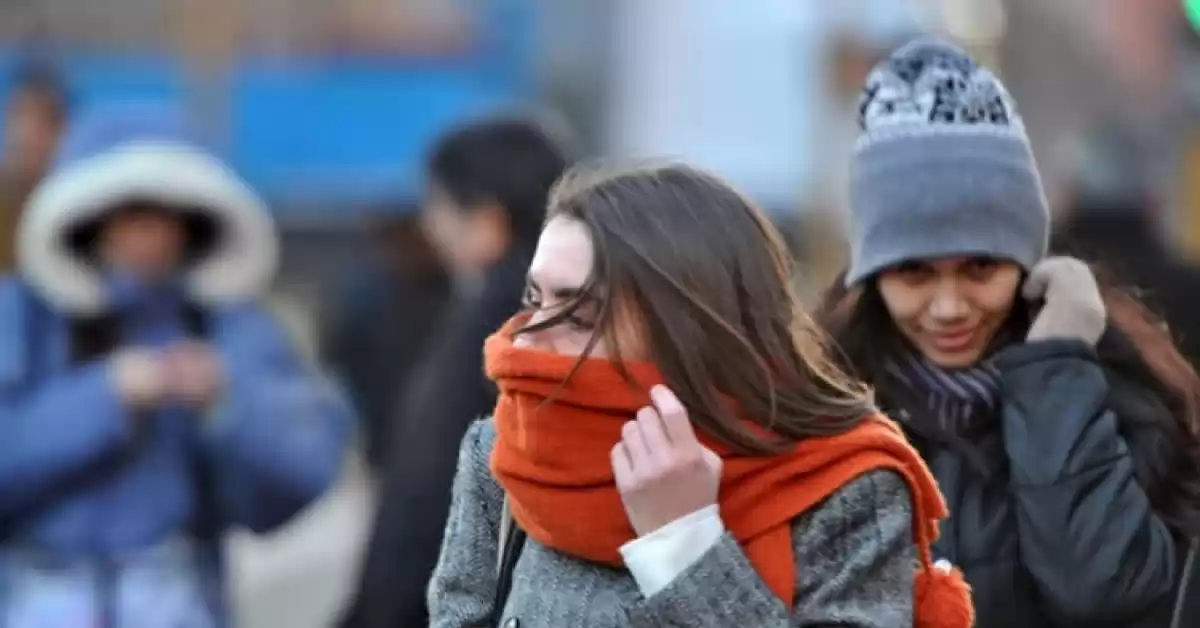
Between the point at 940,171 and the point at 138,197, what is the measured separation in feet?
5.98

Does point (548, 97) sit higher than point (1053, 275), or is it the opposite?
point (1053, 275)

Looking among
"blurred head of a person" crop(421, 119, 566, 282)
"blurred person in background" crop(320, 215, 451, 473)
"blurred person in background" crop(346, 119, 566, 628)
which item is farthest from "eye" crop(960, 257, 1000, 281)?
"blurred person in background" crop(320, 215, 451, 473)

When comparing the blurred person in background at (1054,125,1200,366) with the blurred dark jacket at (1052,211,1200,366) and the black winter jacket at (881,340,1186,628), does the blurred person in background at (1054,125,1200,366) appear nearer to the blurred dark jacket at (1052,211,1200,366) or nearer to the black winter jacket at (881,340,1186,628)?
the blurred dark jacket at (1052,211,1200,366)

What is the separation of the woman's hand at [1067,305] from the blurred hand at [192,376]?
5.59 ft

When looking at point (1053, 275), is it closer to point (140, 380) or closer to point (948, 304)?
point (948, 304)

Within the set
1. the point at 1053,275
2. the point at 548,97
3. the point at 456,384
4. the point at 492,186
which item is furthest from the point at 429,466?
the point at 548,97

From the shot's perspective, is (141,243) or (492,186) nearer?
(141,243)

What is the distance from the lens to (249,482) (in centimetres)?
429

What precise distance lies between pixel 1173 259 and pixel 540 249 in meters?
4.82

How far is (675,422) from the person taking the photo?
2.44 meters

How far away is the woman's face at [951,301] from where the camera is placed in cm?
317

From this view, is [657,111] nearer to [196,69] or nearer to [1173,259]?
[196,69]

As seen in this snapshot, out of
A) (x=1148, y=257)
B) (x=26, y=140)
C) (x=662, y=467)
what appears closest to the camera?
(x=662, y=467)

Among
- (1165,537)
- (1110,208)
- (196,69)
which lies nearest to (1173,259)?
(1110,208)
